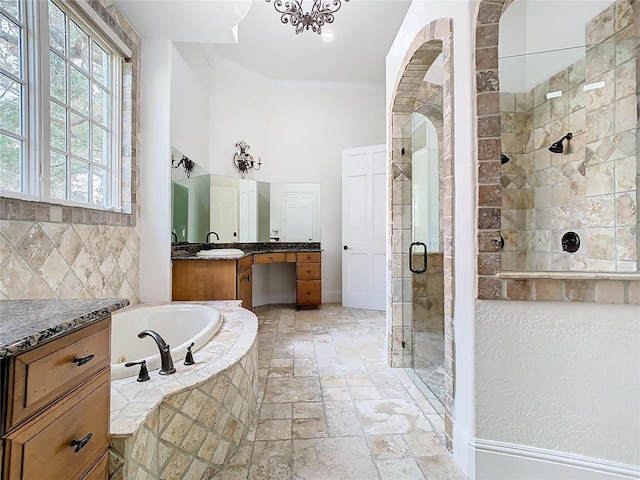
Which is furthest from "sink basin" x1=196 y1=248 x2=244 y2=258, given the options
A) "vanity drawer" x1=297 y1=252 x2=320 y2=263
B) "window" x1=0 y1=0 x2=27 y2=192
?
"window" x1=0 y1=0 x2=27 y2=192

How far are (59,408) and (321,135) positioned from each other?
477cm

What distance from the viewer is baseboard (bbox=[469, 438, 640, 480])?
1262 mm

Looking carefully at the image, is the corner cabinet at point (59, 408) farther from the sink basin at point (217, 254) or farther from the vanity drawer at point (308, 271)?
the vanity drawer at point (308, 271)

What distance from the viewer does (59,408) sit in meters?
0.73

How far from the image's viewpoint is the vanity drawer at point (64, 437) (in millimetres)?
629

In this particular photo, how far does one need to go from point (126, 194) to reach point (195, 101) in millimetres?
1510

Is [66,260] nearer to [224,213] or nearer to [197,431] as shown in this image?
[197,431]

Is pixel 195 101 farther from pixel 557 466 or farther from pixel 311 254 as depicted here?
pixel 557 466

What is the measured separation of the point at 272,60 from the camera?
167 inches

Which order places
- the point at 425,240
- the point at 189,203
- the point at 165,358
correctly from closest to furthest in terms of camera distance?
the point at 165,358
the point at 425,240
the point at 189,203

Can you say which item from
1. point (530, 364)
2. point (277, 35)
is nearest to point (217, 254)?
point (277, 35)

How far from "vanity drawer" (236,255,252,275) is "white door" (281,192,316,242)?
1.34 metres

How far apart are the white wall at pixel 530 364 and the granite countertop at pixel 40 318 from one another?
4.48 feet

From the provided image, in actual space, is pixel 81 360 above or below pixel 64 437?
above
